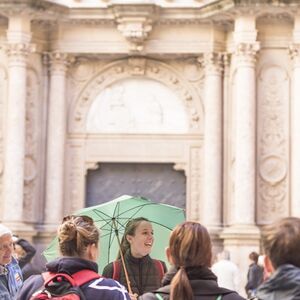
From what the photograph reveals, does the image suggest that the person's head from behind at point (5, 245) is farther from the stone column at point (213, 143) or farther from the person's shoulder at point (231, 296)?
the stone column at point (213, 143)

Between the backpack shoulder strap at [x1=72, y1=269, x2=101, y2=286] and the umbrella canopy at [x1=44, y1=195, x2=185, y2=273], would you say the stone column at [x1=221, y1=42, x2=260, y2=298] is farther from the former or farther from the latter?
the backpack shoulder strap at [x1=72, y1=269, x2=101, y2=286]

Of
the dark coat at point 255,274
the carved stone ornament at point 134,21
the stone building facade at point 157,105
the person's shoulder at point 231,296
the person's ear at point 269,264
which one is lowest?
the dark coat at point 255,274

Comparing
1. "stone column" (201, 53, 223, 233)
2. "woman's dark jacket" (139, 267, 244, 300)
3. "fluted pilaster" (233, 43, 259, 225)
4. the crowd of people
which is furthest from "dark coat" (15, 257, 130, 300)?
"stone column" (201, 53, 223, 233)

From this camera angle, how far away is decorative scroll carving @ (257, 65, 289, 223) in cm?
2194

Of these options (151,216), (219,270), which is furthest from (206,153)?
(151,216)

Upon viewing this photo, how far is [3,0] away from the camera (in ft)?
70.2

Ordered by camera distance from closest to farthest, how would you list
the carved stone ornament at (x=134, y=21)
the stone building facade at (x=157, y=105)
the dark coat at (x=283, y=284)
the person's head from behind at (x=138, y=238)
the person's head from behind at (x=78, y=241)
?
the dark coat at (x=283, y=284) < the person's head from behind at (x=78, y=241) < the person's head from behind at (x=138, y=238) < the stone building facade at (x=157, y=105) < the carved stone ornament at (x=134, y=21)

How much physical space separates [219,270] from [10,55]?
805 cm

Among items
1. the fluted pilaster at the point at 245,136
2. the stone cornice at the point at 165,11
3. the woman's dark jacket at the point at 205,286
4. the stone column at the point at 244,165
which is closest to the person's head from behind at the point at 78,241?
the woman's dark jacket at the point at 205,286

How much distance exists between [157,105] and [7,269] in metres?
16.0

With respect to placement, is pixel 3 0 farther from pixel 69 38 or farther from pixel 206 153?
pixel 206 153

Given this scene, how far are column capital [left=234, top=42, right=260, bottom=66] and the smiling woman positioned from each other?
13572 mm

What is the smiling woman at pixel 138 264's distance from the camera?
27.0 ft

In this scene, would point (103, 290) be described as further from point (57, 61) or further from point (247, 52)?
point (57, 61)
